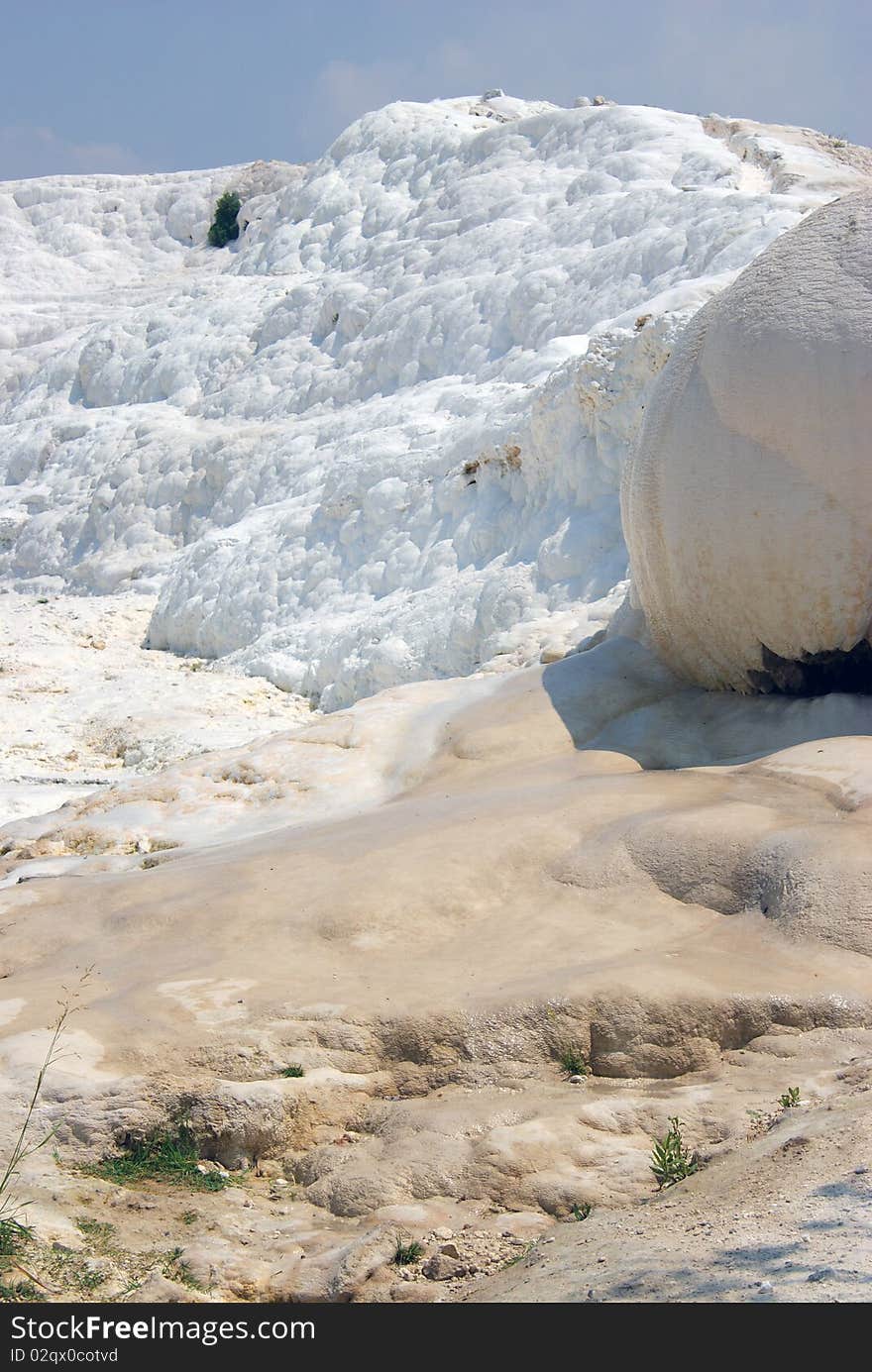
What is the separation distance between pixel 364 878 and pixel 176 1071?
121cm

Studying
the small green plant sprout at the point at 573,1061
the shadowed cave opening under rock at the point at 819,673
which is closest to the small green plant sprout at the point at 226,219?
the shadowed cave opening under rock at the point at 819,673

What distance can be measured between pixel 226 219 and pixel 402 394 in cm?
1631

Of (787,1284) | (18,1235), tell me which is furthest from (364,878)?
(787,1284)

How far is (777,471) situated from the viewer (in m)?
5.56

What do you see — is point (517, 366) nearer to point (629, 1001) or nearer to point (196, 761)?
point (196, 761)

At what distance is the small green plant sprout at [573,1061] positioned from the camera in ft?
12.0

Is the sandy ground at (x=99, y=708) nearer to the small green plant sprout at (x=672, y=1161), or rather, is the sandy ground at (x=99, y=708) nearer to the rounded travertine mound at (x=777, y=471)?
the rounded travertine mound at (x=777, y=471)

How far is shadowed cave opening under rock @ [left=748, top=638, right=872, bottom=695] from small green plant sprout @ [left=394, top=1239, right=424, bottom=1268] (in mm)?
3499

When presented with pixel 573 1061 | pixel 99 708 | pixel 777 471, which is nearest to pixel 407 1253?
pixel 573 1061

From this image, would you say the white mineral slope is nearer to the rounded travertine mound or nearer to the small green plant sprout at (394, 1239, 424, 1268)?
the rounded travertine mound

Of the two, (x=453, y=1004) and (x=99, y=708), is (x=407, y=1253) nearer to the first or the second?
(x=453, y=1004)

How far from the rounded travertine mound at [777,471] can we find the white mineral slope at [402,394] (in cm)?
253

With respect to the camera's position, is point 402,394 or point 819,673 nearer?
point 819,673
